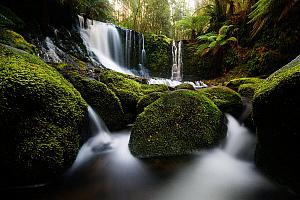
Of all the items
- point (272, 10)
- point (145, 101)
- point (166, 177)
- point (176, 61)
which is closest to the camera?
point (166, 177)

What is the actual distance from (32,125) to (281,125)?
228 centimetres

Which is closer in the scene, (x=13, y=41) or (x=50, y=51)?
(x=13, y=41)

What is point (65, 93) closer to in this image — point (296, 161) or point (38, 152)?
point (38, 152)

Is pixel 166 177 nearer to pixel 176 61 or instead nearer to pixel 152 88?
pixel 152 88

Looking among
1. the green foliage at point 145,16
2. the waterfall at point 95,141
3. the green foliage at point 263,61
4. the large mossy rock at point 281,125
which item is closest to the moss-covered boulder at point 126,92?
the waterfall at point 95,141

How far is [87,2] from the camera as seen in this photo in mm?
8883

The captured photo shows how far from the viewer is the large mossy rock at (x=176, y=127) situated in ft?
8.82

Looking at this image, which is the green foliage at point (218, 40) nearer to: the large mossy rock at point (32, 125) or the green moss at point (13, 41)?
the green moss at point (13, 41)

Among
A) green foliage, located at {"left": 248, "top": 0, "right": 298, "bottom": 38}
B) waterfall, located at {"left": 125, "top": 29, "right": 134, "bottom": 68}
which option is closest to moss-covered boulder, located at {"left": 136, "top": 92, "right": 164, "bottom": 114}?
green foliage, located at {"left": 248, "top": 0, "right": 298, "bottom": 38}

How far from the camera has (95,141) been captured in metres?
3.09

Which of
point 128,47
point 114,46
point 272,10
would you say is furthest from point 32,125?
point 128,47

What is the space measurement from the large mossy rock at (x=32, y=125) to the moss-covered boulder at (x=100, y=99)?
85 centimetres

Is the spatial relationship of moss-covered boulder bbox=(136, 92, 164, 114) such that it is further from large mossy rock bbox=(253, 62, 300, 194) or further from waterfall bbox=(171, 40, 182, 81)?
waterfall bbox=(171, 40, 182, 81)

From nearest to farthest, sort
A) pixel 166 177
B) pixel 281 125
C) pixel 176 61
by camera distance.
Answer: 1. pixel 281 125
2. pixel 166 177
3. pixel 176 61
